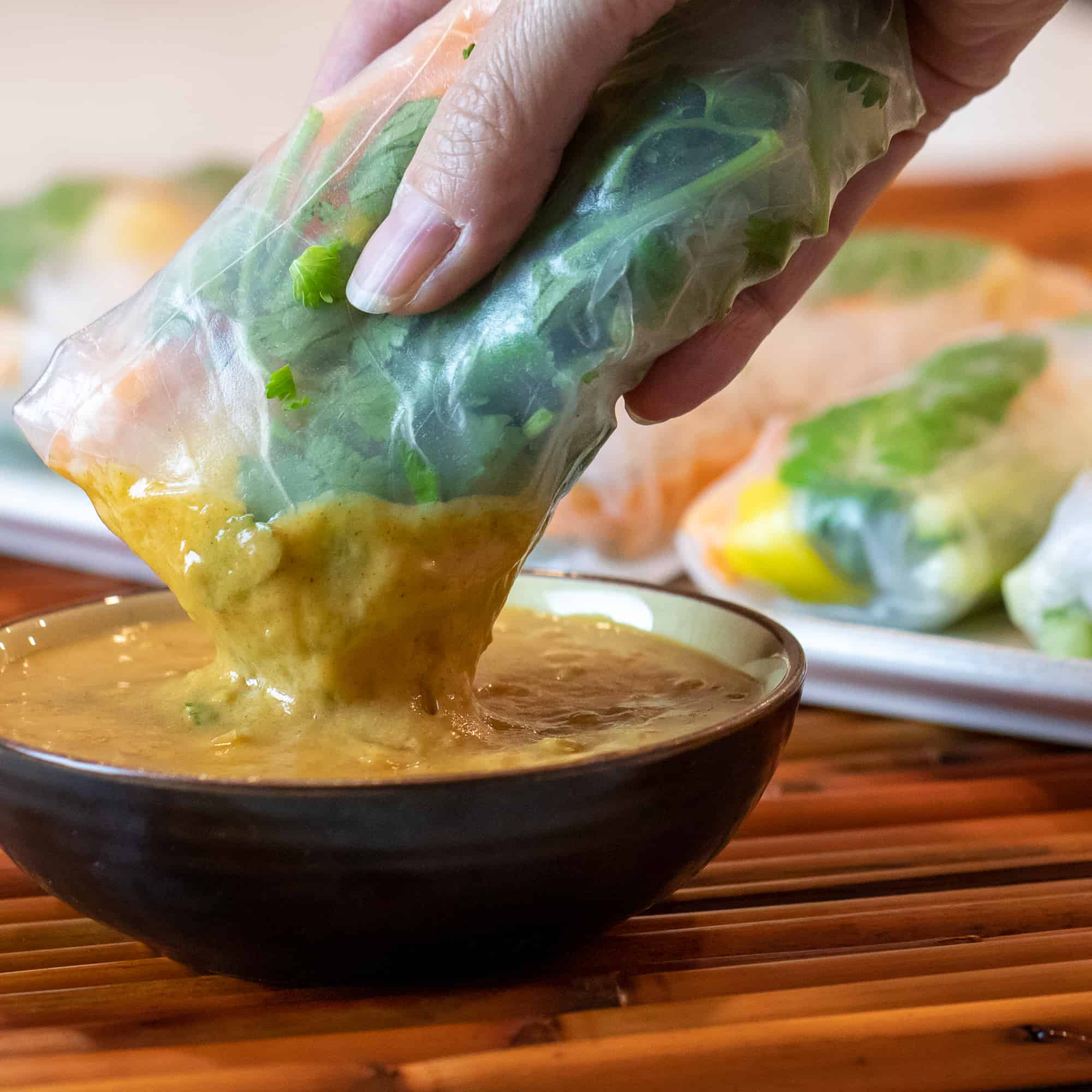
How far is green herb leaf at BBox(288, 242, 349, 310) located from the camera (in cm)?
72

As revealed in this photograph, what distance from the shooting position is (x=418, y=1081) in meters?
0.60

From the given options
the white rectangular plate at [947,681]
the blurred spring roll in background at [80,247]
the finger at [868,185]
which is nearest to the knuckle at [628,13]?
the finger at [868,185]

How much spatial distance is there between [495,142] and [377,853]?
0.34m

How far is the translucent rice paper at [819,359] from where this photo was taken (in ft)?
5.11

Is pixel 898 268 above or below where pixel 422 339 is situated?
below

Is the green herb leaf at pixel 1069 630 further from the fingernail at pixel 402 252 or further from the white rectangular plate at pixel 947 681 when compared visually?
the fingernail at pixel 402 252

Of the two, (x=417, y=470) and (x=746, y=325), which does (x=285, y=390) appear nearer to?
(x=417, y=470)

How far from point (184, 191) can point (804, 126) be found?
5.53ft

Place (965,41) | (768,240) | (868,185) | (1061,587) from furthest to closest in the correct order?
1. (1061,587)
2. (868,185)
3. (965,41)
4. (768,240)

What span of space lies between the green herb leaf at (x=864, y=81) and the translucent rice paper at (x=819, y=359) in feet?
2.66

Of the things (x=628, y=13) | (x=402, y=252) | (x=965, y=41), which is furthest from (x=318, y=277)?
(x=965, y=41)

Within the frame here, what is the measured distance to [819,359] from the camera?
191 cm

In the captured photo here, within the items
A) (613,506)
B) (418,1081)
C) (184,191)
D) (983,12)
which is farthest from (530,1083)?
(184,191)

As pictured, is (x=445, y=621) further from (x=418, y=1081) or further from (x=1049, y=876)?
(x=1049, y=876)
